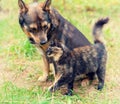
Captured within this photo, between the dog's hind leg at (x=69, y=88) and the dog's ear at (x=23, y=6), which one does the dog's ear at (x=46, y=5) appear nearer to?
the dog's ear at (x=23, y=6)

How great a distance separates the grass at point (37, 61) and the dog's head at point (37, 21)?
Answer: 23.5 inches

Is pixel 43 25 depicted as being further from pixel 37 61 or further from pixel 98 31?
pixel 37 61

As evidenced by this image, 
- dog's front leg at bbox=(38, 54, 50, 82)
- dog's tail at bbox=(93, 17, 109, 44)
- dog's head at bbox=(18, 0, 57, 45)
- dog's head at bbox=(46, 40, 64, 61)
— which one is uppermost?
dog's head at bbox=(18, 0, 57, 45)

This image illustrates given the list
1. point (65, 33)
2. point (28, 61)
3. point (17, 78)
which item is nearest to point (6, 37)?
point (28, 61)

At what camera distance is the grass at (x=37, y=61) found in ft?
13.7

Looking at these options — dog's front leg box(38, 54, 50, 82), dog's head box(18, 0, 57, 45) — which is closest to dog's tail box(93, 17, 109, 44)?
dog's front leg box(38, 54, 50, 82)

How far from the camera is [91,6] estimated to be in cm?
717

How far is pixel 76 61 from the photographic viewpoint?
4.26m

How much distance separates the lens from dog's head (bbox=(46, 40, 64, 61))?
4.13m

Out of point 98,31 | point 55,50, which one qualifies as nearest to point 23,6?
point 55,50

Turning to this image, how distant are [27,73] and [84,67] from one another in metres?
0.78

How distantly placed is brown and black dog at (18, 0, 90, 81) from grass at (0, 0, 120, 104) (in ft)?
1.62

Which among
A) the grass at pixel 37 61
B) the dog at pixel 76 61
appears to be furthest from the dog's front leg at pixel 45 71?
the dog at pixel 76 61

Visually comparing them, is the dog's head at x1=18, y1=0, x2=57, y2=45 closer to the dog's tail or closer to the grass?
the grass
